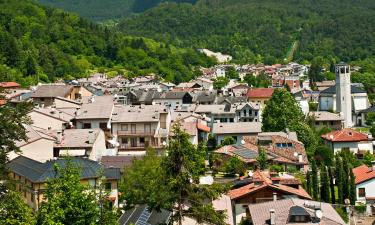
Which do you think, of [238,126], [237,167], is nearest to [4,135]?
[237,167]

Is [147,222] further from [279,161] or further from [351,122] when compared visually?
[351,122]

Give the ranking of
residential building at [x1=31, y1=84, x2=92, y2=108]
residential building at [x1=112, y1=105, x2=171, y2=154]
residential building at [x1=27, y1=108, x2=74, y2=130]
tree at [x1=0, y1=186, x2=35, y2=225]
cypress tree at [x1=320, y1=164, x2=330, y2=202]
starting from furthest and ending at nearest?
residential building at [x1=31, y1=84, x2=92, y2=108] < residential building at [x1=112, y1=105, x2=171, y2=154] < residential building at [x1=27, y1=108, x2=74, y2=130] < cypress tree at [x1=320, y1=164, x2=330, y2=202] < tree at [x1=0, y1=186, x2=35, y2=225]

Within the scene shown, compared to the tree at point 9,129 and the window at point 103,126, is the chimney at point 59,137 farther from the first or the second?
the tree at point 9,129

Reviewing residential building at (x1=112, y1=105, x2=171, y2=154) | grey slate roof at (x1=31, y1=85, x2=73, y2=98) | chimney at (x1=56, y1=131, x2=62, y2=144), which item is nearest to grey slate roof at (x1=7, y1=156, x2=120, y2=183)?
chimney at (x1=56, y1=131, x2=62, y2=144)

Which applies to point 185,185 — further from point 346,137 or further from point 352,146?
point 346,137

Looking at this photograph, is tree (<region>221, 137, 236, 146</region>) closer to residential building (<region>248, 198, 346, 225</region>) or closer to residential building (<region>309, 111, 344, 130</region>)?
residential building (<region>309, 111, 344, 130</region>)

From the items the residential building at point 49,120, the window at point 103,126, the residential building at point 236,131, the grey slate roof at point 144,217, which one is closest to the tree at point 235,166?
the window at point 103,126

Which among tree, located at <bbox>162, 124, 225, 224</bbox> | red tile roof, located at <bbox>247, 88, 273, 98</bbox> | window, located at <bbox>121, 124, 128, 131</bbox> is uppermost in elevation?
tree, located at <bbox>162, 124, 225, 224</bbox>
